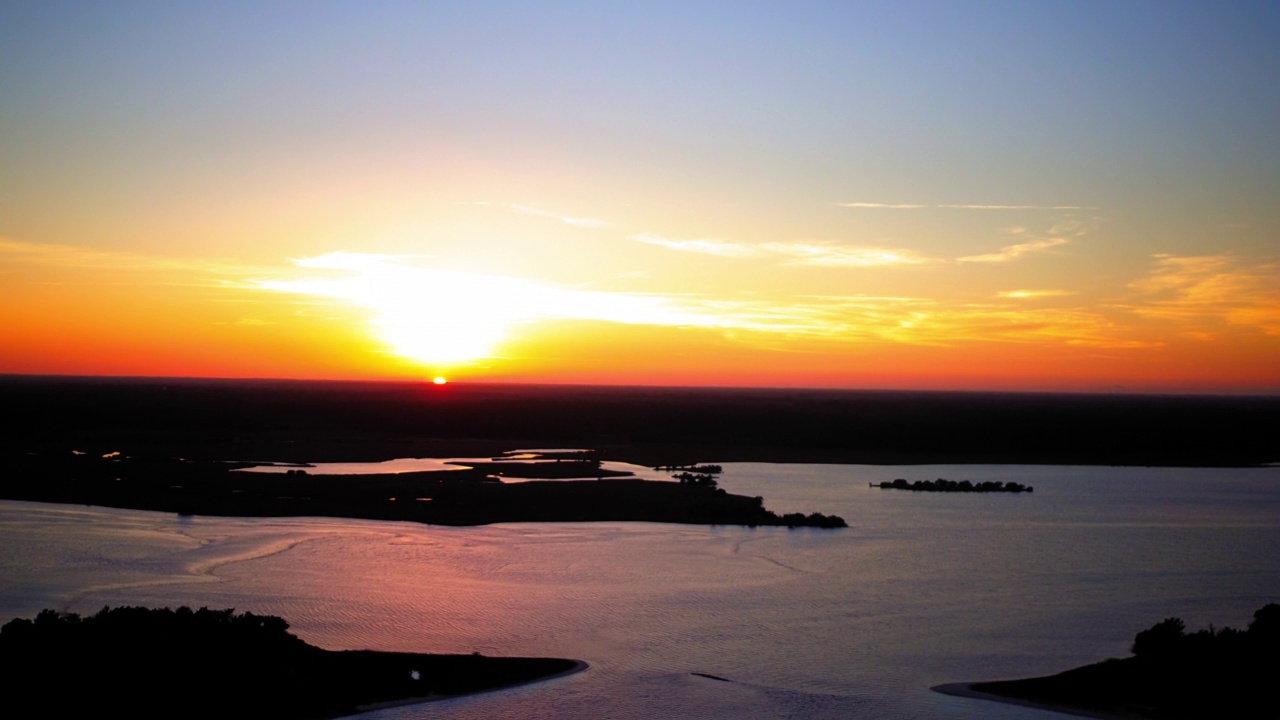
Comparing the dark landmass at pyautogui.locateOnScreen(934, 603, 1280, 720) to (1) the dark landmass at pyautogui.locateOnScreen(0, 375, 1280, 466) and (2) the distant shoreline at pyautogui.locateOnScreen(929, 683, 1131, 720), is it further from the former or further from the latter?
(1) the dark landmass at pyautogui.locateOnScreen(0, 375, 1280, 466)

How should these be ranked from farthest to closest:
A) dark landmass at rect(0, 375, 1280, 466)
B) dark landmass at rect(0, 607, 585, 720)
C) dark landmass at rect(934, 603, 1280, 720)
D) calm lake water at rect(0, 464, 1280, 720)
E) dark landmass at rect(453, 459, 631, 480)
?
1. dark landmass at rect(0, 375, 1280, 466)
2. dark landmass at rect(453, 459, 631, 480)
3. calm lake water at rect(0, 464, 1280, 720)
4. dark landmass at rect(934, 603, 1280, 720)
5. dark landmass at rect(0, 607, 585, 720)

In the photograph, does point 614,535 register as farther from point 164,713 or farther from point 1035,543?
point 164,713

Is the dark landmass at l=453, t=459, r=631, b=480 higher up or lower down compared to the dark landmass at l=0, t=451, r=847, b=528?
higher up

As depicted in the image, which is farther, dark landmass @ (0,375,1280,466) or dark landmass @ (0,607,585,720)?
dark landmass @ (0,375,1280,466)

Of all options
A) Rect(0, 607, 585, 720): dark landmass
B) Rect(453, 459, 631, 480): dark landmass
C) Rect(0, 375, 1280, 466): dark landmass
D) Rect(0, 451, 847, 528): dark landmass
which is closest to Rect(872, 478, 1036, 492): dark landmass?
Rect(0, 451, 847, 528): dark landmass

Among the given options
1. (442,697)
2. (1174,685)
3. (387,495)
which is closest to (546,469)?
(387,495)

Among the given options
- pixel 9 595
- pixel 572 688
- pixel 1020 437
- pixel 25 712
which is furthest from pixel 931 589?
pixel 1020 437
